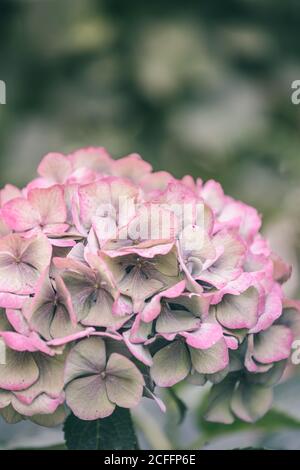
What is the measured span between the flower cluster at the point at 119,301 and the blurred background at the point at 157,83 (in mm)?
914

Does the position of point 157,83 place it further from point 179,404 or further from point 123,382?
point 123,382

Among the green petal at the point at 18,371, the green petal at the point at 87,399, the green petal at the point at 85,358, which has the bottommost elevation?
the green petal at the point at 87,399

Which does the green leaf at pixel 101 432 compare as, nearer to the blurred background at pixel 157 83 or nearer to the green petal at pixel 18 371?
the green petal at pixel 18 371

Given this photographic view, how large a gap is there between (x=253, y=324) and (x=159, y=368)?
0.08 m

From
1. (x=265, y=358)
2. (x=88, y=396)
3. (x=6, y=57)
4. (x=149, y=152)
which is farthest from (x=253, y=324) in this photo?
(x=6, y=57)

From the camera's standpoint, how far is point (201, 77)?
1.74m

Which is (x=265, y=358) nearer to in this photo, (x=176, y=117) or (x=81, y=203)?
(x=81, y=203)

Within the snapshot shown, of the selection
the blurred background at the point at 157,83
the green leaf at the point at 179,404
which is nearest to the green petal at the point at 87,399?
the green leaf at the point at 179,404

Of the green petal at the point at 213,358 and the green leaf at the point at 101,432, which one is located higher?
the green petal at the point at 213,358

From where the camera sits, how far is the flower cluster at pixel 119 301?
0.64 meters

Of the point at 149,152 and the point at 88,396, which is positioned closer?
the point at 88,396

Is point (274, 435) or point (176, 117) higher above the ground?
point (176, 117)

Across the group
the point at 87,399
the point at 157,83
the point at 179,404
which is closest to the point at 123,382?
the point at 87,399

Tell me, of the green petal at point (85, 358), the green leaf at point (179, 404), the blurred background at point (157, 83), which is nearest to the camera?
the green petal at point (85, 358)
